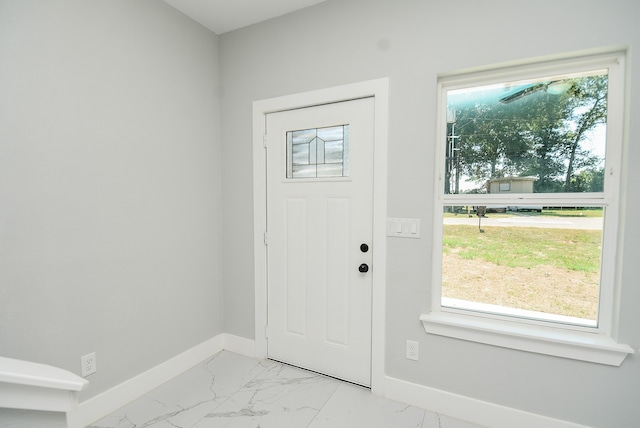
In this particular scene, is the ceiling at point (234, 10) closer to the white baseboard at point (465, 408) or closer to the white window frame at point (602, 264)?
the white window frame at point (602, 264)

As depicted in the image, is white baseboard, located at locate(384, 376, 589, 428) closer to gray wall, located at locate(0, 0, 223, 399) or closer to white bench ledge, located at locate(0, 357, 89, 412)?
gray wall, located at locate(0, 0, 223, 399)

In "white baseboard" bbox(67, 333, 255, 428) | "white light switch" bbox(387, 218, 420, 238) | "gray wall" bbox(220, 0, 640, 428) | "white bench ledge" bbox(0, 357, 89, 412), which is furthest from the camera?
"white light switch" bbox(387, 218, 420, 238)

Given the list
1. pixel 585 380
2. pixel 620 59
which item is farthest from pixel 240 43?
pixel 585 380

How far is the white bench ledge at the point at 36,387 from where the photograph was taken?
568 mm

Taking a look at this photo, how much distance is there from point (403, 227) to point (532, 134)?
0.93 m

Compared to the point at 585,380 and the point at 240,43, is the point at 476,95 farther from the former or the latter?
the point at 240,43

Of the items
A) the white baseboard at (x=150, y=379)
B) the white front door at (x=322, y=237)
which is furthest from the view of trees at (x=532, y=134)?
the white baseboard at (x=150, y=379)

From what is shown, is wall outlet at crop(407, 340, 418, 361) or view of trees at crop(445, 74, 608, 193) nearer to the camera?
view of trees at crop(445, 74, 608, 193)

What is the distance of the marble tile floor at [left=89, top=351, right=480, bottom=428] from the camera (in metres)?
1.76

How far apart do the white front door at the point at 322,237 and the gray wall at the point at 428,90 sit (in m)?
0.20

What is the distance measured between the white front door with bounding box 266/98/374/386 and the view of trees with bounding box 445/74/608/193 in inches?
23.7

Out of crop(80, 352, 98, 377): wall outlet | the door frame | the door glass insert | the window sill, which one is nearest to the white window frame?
the window sill

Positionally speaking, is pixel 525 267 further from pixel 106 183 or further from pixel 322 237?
pixel 106 183

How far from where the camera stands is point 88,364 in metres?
1.76
